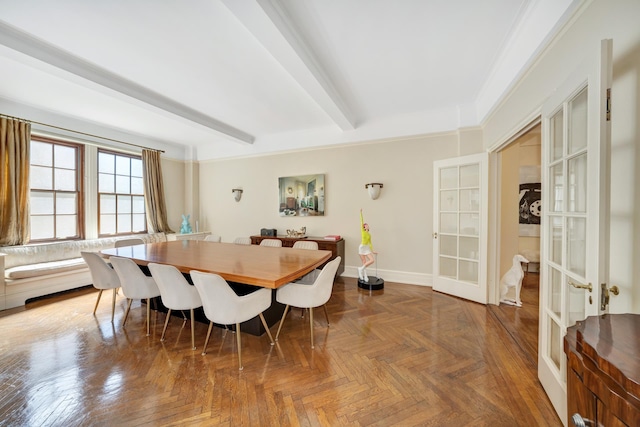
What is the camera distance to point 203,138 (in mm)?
5355

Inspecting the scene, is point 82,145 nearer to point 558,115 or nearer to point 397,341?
point 397,341

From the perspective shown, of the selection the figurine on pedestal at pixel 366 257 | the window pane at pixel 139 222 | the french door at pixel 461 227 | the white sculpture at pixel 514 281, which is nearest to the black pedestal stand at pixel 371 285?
the figurine on pedestal at pixel 366 257

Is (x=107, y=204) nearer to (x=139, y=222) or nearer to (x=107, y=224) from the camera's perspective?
(x=107, y=224)

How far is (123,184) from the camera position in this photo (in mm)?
4961

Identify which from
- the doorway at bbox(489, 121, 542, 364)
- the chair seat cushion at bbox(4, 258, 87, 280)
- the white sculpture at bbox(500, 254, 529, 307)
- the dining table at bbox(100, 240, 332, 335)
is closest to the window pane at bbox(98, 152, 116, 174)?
the chair seat cushion at bbox(4, 258, 87, 280)

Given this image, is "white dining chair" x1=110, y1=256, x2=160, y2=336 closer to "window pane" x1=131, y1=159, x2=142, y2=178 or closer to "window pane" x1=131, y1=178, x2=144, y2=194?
"window pane" x1=131, y1=178, x2=144, y2=194

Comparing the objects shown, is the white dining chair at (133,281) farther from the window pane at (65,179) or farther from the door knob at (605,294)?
the door knob at (605,294)

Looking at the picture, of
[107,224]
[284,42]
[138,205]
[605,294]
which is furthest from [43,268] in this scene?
[605,294]

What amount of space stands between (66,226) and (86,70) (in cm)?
302

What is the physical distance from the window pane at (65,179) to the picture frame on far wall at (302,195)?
3.62m

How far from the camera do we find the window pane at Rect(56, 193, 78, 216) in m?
4.06

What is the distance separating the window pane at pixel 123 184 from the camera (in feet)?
16.0

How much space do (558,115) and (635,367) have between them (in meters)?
1.61

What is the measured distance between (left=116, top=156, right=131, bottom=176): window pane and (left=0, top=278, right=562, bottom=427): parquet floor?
9.74 ft
